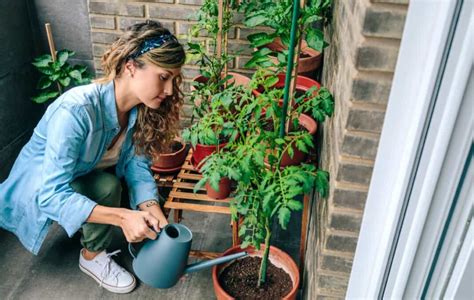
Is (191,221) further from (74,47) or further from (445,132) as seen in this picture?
(445,132)

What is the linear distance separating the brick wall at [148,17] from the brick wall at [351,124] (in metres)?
0.90

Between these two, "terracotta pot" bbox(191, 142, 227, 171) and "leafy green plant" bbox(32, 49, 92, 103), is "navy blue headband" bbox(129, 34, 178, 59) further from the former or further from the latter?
"leafy green plant" bbox(32, 49, 92, 103)

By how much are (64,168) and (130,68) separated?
45 cm

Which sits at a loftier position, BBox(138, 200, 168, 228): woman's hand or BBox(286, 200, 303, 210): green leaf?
BBox(286, 200, 303, 210): green leaf

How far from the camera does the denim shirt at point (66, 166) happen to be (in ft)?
6.13

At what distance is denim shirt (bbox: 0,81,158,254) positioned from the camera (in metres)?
1.87

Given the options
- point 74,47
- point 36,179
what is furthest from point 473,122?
point 74,47

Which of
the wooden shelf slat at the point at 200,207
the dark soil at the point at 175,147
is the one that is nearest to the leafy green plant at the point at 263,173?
the wooden shelf slat at the point at 200,207

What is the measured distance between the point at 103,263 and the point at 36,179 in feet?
1.62

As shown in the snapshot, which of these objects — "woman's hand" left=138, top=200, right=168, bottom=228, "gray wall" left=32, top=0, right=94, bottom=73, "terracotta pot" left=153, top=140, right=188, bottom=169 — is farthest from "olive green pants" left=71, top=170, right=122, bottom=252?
"gray wall" left=32, top=0, right=94, bottom=73

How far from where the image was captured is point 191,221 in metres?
2.58

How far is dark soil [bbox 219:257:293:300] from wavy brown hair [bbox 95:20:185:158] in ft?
2.09

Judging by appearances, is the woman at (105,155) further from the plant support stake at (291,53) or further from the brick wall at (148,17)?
the brick wall at (148,17)

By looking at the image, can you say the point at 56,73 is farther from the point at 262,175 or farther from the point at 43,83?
the point at 262,175
